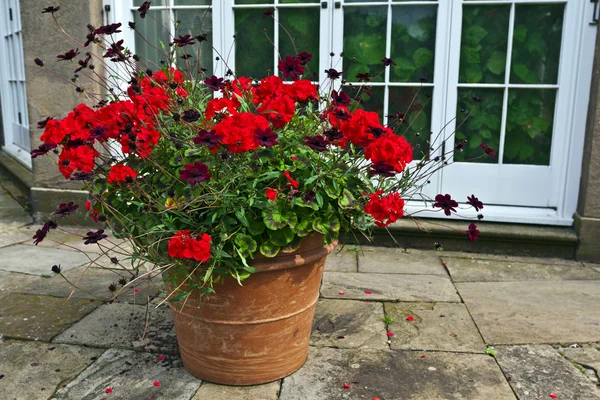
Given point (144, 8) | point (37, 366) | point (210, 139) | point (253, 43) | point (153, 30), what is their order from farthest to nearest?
point (153, 30)
point (253, 43)
point (37, 366)
point (144, 8)
point (210, 139)

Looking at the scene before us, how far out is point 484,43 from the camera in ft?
12.1

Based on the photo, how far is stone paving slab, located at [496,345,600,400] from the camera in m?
2.04

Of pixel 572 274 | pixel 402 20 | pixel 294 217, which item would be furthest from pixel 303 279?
pixel 402 20

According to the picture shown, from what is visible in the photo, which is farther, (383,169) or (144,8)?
(144,8)

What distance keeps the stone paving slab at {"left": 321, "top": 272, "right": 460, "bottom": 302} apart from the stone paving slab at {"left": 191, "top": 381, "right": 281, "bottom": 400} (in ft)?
3.12

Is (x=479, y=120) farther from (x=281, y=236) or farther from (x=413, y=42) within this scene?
(x=281, y=236)

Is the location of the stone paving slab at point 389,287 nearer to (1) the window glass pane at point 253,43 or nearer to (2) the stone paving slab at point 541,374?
(2) the stone paving slab at point 541,374

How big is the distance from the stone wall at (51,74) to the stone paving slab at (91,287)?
1.09m

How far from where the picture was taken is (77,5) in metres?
3.94

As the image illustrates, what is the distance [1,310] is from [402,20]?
9.99 ft

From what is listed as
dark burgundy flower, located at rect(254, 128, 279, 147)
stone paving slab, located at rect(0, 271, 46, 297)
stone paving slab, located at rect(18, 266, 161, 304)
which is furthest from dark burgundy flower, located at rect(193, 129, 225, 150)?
stone paving slab, located at rect(0, 271, 46, 297)

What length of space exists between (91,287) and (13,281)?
1.59 feet

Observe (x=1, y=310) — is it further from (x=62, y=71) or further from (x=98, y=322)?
(x=62, y=71)

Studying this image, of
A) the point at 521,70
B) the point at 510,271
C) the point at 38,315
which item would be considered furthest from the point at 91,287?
the point at 521,70
